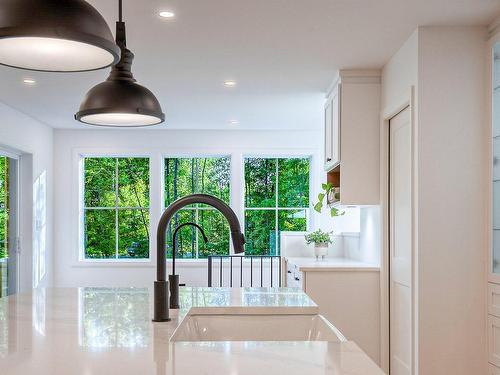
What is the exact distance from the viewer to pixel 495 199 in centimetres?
332

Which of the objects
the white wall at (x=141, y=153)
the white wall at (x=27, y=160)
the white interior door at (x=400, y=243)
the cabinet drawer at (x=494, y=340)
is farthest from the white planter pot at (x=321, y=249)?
the white wall at (x=27, y=160)

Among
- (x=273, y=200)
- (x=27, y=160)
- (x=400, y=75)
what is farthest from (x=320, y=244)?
(x=27, y=160)

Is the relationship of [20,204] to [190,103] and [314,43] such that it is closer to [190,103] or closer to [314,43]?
[190,103]

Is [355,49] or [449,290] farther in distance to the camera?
[355,49]

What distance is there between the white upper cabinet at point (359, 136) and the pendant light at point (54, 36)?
10.6 ft

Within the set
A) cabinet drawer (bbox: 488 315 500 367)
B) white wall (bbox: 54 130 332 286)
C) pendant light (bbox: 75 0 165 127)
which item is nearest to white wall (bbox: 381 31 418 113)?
cabinet drawer (bbox: 488 315 500 367)

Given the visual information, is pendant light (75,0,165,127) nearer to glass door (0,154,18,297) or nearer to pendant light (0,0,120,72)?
pendant light (0,0,120,72)

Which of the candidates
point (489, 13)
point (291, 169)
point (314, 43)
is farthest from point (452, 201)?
point (291, 169)

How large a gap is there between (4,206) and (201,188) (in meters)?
2.47

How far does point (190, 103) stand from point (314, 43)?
2.26m

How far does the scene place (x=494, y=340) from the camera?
330cm

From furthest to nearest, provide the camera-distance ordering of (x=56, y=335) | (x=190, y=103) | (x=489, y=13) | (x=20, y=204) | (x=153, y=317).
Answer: (x=20, y=204), (x=190, y=103), (x=489, y=13), (x=153, y=317), (x=56, y=335)

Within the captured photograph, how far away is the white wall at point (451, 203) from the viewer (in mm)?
3436

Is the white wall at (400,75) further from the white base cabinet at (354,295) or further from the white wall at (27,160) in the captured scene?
the white wall at (27,160)
